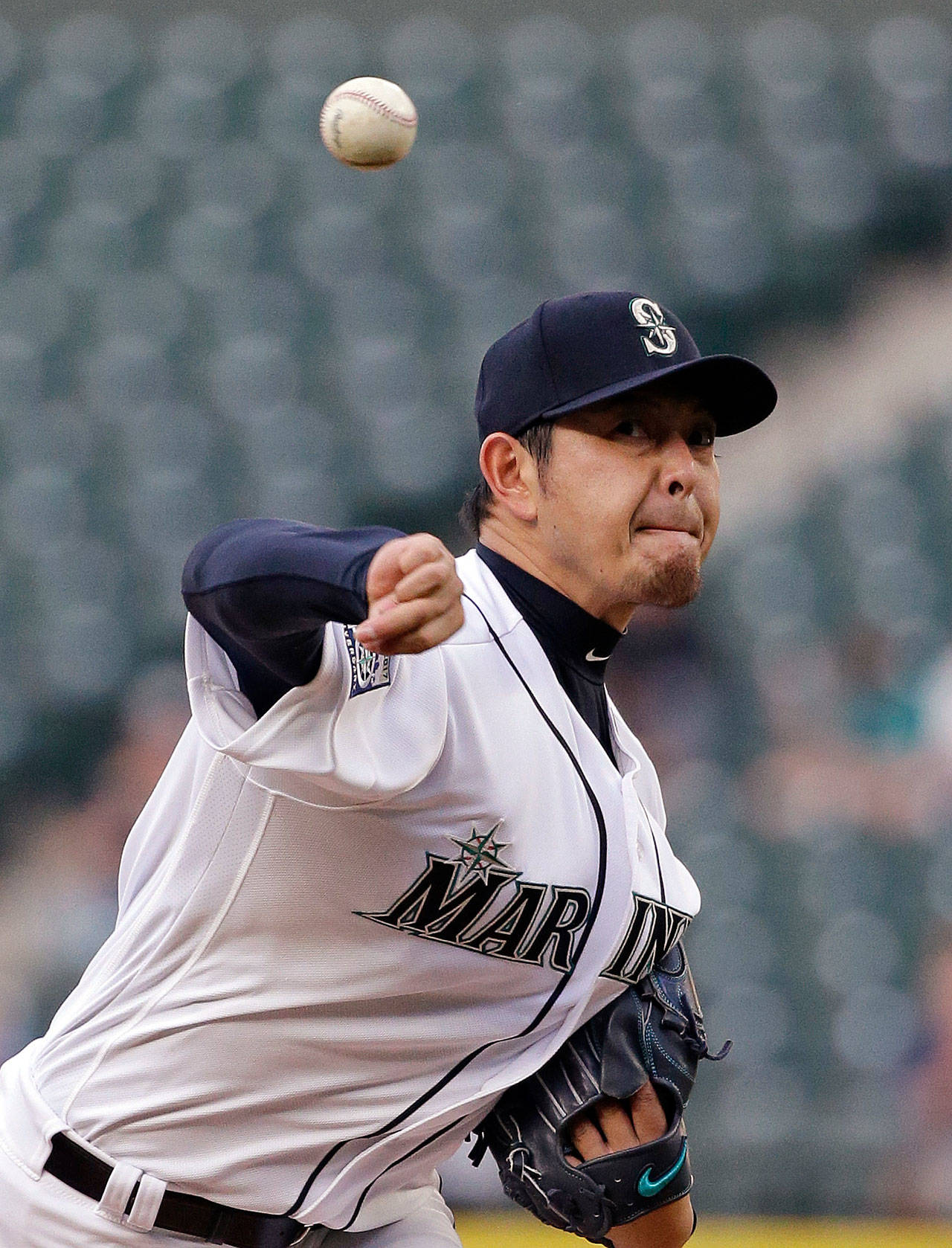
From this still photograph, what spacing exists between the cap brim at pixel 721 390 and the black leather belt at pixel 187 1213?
1.03 m

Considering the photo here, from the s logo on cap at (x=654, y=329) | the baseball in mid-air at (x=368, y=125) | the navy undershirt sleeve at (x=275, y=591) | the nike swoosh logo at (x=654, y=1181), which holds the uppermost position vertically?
the baseball in mid-air at (x=368, y=125)

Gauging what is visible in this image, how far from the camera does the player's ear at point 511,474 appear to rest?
7.04ft

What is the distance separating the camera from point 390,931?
1925mm

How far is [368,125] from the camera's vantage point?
2471 millimetres

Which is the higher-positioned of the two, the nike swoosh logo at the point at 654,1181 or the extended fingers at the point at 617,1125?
the extended fingers at the point at 617,1125

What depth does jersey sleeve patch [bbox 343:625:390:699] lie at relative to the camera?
5.54ft

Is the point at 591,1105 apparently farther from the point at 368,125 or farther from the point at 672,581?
the point at 368,125

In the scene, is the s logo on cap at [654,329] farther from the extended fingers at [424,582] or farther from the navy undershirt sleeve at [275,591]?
the extended fingers at [424,582]

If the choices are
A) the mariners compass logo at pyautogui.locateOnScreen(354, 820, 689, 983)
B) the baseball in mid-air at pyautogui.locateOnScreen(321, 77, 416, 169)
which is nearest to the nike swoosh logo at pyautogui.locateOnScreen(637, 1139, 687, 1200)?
the mariners compass logo at pyautogui.locateOnScreen(354, 820, 689, 983)

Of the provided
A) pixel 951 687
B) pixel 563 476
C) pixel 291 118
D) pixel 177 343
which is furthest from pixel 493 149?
pixel 563 476

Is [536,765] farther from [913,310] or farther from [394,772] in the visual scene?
[913,310]

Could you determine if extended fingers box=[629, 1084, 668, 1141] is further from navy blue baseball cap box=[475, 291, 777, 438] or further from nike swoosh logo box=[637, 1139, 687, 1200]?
navy blue baseball cap box=[475, 291, 777, 438]

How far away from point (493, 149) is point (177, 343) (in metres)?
1.35

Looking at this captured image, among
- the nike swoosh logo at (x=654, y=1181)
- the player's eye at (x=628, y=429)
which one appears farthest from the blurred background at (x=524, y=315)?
the player's eye at (x=628, y=429)
